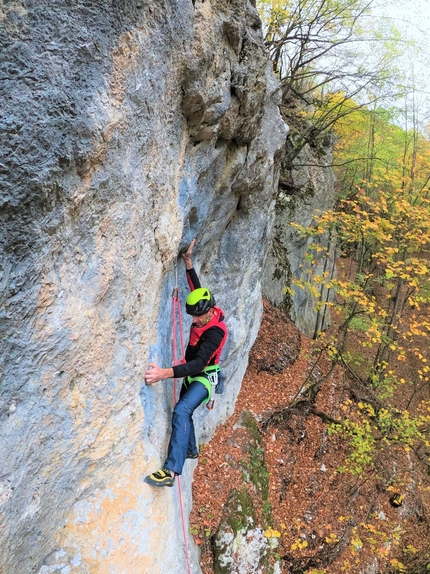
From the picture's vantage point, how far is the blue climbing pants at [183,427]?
4.63 metres

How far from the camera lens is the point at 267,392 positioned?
1073 centimetres

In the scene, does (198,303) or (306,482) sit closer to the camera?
(198,303)

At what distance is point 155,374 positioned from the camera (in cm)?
437

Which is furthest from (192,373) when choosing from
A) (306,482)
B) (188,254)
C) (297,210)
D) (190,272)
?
(297,210)

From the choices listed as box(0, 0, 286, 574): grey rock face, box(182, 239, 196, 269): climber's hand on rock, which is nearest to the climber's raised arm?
box(182, 239, 196, 269): climber's hand on rock

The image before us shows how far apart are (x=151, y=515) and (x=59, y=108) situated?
4.17m

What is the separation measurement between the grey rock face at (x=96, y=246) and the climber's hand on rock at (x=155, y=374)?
0.09 m

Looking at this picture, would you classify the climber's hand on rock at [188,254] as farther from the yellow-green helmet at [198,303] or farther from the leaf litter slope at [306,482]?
the leaf litter slope at [306,482]

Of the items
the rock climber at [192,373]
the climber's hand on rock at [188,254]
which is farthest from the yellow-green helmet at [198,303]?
the climber's hand on rock at [188,254]

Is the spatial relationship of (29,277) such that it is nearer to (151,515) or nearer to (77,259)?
(77,259)

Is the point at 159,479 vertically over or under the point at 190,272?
under

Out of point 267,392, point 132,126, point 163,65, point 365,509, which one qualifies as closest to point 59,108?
point 132,126

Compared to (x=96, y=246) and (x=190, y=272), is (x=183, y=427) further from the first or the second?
(x=96, y=246)

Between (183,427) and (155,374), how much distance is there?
38.8 inches
